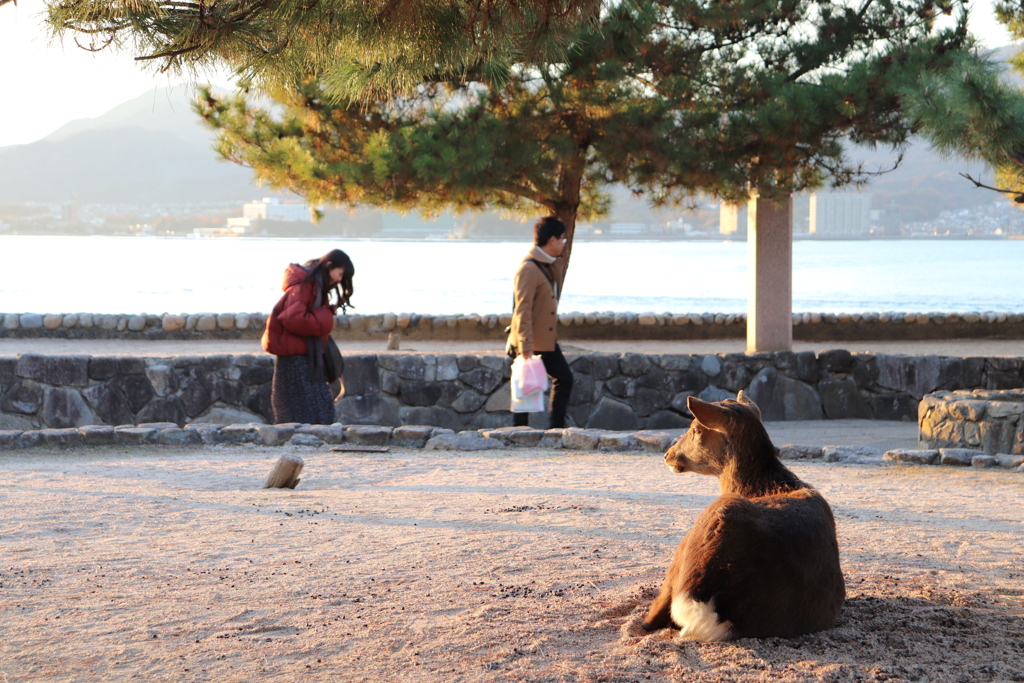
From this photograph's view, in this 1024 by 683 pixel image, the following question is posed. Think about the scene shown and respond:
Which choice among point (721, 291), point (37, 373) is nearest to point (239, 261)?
point (721, 291)

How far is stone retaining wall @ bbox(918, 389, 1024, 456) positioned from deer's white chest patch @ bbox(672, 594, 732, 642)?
508 cm

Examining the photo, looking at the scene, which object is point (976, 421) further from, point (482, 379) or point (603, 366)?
point (482, 379)

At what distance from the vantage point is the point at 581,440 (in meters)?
6.95

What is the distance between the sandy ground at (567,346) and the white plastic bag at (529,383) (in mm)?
4587

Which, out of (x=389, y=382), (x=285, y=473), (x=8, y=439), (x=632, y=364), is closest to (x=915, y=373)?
(x=632, y=364)

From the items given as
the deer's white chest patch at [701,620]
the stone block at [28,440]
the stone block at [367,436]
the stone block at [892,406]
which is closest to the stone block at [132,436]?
the stone block at [28,440]

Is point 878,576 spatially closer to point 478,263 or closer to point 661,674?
point 661,674

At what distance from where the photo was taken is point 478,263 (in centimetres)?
6594

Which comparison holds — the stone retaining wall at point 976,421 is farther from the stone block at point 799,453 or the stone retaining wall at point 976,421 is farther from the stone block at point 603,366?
the stone block at point 603,366

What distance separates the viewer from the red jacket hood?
21.3 feet

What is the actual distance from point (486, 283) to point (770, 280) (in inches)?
1372

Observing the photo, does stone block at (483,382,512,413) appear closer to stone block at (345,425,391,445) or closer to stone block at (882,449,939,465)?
stone block at (345,425,391,445)

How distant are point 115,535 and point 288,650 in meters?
1.85

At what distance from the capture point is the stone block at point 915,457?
640 cm
